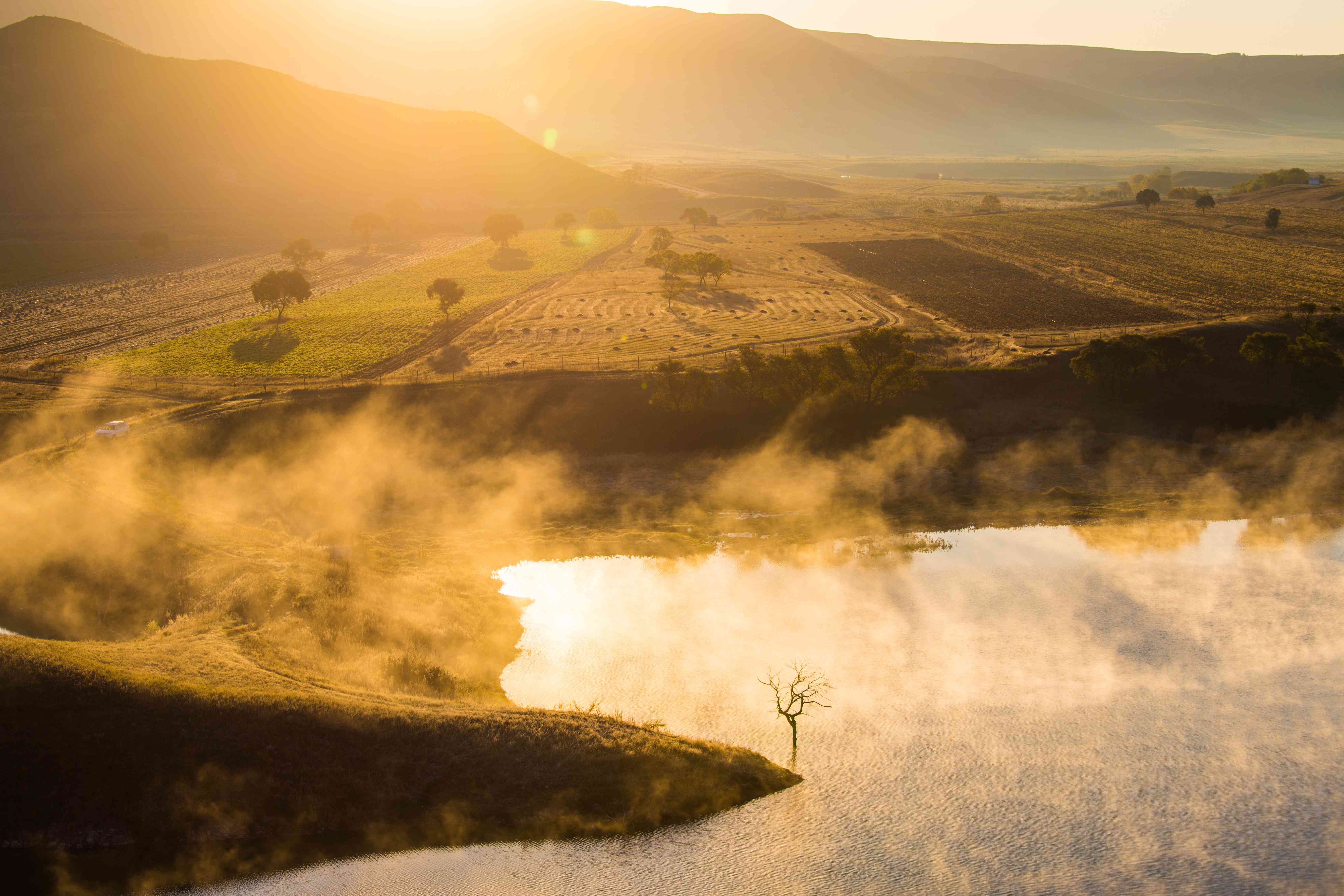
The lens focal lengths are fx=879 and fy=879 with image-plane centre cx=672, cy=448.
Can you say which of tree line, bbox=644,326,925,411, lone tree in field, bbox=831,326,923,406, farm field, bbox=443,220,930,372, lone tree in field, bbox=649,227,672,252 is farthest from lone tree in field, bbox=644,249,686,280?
lone tree in field, bbox=831,326,923,406

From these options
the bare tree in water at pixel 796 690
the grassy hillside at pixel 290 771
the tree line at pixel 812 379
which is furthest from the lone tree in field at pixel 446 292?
the bare tree in water at pixel 796 690

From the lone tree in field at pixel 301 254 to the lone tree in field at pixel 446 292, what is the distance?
A: 234ft

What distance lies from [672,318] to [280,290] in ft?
197

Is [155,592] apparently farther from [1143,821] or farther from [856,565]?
[1143,821]

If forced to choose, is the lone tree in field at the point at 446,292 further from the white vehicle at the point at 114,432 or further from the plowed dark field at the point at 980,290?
the plowed dark field at the point at 980,290

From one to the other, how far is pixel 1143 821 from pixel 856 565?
2420 centimetres

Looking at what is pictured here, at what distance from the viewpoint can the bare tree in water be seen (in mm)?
38656

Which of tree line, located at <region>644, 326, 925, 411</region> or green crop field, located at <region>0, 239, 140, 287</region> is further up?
green crop field, located at <region>0, 239, 140, 287</region>

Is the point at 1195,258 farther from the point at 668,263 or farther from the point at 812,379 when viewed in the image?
the point at 812,379

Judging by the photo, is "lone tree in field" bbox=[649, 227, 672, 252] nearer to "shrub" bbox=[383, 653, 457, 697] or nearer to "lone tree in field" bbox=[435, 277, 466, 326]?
"lone tree in field" bbox=[435, 277, 466, 326]

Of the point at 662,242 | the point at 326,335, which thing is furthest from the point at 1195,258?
the point at 326,335

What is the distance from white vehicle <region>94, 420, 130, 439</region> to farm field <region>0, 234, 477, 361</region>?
49012 millimetres

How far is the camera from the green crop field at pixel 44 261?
174375 millimetres

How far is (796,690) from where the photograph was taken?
41.2 meters
